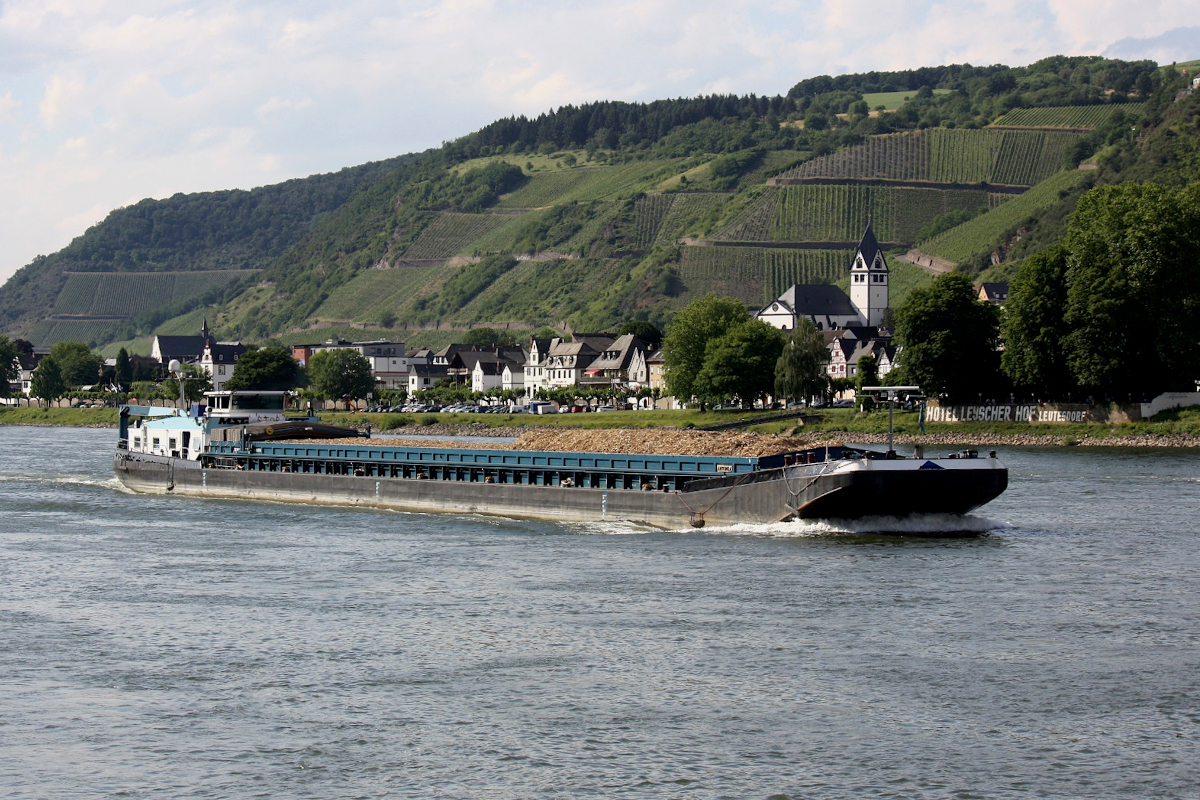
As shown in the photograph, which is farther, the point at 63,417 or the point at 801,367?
the point at 63,417

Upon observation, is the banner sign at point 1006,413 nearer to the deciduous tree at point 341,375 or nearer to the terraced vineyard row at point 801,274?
the deciduous tree at point 341,375

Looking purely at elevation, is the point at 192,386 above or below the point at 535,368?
below

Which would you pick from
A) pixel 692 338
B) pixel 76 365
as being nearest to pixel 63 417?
pixel 76 365

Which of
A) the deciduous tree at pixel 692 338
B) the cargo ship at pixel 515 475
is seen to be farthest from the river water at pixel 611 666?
the deciduous tree at pixel 692 338

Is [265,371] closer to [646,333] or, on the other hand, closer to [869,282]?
[646,333]

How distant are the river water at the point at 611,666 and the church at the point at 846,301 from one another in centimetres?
12585

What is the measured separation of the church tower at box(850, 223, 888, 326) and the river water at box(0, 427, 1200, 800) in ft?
434

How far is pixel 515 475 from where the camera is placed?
42.5 m

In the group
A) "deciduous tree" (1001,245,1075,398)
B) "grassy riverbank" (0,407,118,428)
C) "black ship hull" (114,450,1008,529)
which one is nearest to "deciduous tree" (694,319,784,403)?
"deciduous tree" (1001,245,1075,398)

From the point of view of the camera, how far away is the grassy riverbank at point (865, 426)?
Answer: 76.7m

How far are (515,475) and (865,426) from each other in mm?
48362

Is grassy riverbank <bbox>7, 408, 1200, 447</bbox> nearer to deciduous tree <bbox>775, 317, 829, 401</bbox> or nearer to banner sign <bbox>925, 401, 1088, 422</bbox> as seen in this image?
banner sign <bbox>925, 401, 1088, 422</bbox>

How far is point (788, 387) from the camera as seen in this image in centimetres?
9775

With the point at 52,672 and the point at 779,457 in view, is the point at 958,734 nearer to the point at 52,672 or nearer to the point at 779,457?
the point at 52,672
